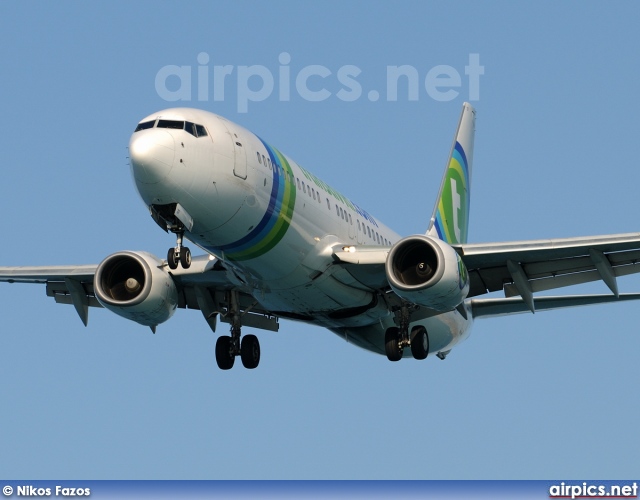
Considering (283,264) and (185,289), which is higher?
(283,264)

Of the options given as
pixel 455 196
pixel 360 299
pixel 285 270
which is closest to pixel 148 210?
pixel 285 270

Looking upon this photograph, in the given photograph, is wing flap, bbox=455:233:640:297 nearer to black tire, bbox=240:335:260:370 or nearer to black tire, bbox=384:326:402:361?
black tire, bbox=384:326:402:361

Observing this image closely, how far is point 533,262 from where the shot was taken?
3438 cm

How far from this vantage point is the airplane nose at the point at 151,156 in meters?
28.1

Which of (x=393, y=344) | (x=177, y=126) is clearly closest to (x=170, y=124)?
(x=177, y=126)

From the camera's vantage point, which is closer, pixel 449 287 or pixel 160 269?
pixel 449 287

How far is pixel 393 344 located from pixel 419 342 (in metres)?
0.79

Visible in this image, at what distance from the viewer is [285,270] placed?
31812 millimetres

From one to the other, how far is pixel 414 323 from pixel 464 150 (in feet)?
44.7

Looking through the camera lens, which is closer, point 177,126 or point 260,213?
point 177,126

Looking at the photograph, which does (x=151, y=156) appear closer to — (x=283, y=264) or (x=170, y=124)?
(x=170, y=124)

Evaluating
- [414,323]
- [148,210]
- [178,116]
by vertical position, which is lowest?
[414,323]

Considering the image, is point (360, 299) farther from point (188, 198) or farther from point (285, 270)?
point (188, 198)

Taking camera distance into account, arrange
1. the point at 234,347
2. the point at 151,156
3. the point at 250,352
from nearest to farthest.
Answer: the point at 151,156 < the point at 234,347 < the point at 250,352
